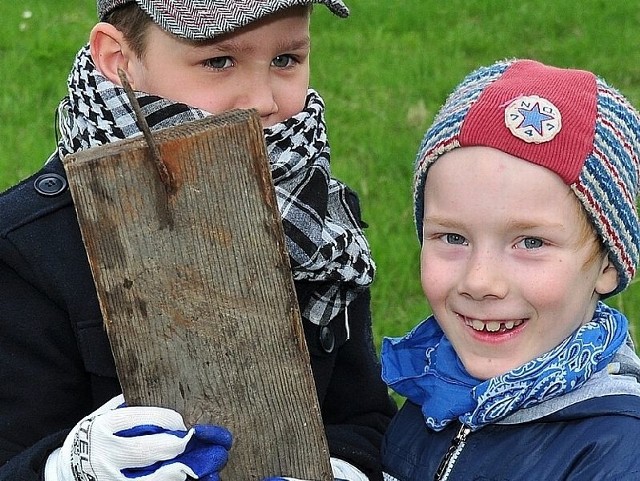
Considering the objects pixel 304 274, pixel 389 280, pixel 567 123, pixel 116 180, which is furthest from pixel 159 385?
pixel 389 280

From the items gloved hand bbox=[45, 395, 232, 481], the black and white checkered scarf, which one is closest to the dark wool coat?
the black and white checkered scarf

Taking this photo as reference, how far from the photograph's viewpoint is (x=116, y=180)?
6.15ft

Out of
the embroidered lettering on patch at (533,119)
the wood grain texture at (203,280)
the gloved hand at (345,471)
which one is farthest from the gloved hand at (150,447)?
the embroidered lettering on patch at (533,119)

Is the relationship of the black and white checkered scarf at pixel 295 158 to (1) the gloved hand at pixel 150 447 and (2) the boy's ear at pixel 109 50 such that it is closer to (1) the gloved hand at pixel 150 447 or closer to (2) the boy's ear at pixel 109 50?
(2) the boy's ear at pixel 109 50

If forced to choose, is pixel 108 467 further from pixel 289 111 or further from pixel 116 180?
pixel 289 111

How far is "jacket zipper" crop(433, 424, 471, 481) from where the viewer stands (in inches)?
95.1

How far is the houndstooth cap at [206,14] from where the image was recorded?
2.42 m

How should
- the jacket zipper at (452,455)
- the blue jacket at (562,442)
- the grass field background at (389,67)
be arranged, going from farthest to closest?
the grass field background at (389,67) → the jacket zipper at (452,455) → the blue jacket at (562,442)

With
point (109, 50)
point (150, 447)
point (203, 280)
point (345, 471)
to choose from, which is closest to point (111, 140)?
point (109, 50)

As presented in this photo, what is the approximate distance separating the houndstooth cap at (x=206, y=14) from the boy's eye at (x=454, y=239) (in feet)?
1.94

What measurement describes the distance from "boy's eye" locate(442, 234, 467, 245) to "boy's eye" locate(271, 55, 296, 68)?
552 millimetres

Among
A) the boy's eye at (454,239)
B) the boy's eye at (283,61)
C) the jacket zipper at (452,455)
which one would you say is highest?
the boy's eye at (283,61)

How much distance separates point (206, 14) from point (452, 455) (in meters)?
1.04

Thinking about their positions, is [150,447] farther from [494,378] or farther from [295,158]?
[295,158]
